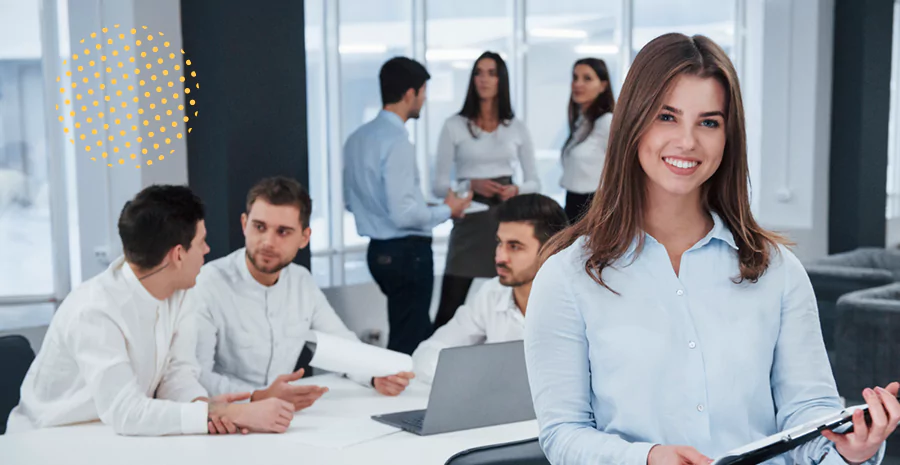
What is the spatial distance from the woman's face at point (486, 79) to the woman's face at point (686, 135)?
3475 millimetres

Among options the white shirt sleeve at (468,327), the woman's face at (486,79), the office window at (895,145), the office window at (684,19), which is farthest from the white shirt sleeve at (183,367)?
the office window at (895,145)

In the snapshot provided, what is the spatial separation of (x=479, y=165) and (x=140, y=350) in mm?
2580

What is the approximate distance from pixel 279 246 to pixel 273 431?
3.40ft

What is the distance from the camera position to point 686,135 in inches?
54.2

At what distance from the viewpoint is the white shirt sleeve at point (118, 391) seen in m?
2.29

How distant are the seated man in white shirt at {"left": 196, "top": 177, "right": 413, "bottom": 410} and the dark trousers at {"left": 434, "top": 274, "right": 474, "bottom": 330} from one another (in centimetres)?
147

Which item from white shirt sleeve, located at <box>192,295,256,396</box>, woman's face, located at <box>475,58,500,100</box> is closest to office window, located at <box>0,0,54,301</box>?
white shirt sleeve, located at <box>192,295,256,396</box>

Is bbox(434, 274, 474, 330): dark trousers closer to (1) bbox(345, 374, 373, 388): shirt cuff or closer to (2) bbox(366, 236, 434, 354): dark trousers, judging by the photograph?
(2) bbox(366, 236, 434, 354): dark trousers

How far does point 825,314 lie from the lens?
513cm

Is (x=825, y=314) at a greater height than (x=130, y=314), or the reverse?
(x=130, y=314)

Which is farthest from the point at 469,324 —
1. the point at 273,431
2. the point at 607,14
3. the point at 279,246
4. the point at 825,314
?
the point at 607,14

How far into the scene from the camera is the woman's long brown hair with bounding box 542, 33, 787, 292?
A: 1383 mm

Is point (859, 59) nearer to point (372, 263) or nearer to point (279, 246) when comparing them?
point (372, 263)

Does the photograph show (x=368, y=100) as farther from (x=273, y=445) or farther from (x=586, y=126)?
(x=273, y=445)
